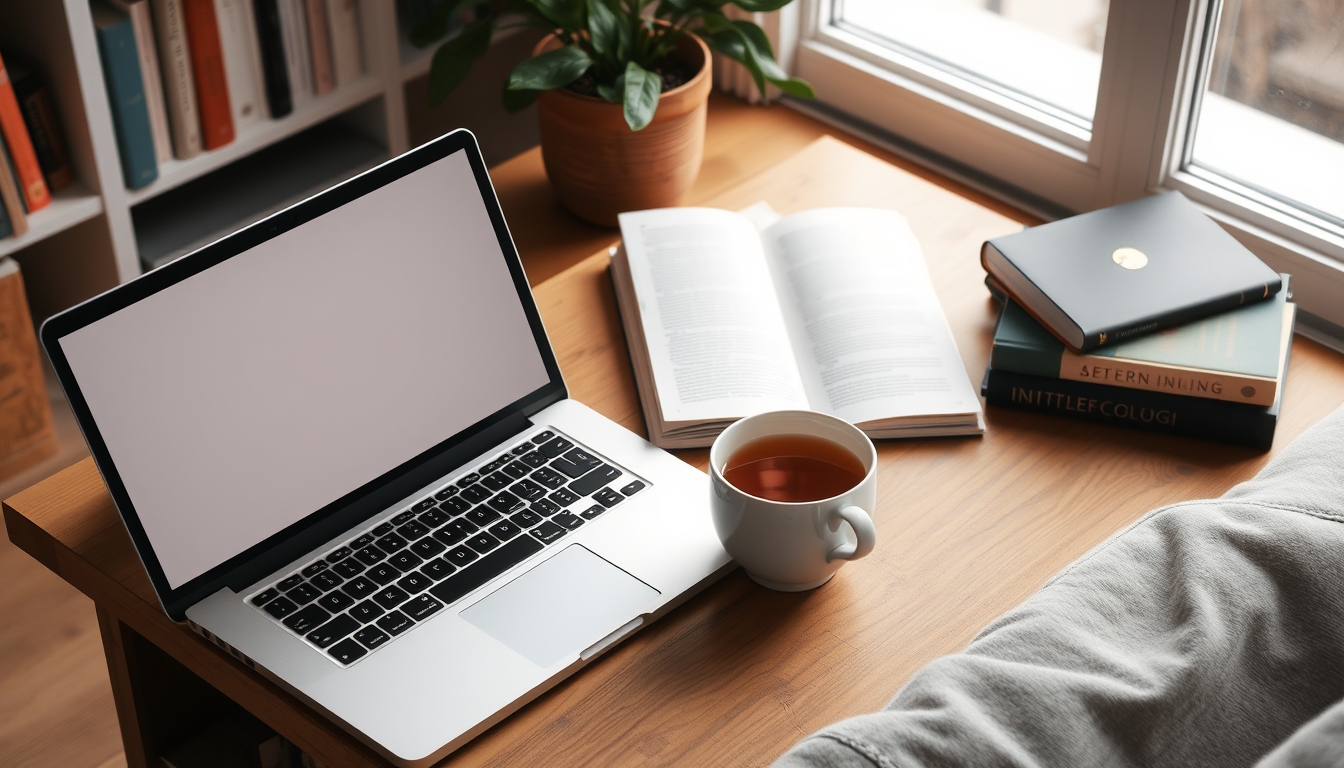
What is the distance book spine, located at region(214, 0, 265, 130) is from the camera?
69.4 inches

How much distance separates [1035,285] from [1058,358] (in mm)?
70

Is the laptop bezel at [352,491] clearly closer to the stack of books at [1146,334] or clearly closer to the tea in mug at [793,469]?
the tea in mug at [793,469]

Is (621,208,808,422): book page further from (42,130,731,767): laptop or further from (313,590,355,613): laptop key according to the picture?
(313,590,355,613): laptop key

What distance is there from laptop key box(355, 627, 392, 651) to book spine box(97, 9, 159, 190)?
3.69 feet

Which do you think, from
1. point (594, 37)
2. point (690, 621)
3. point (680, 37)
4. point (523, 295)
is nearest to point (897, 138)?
point (680, 37)

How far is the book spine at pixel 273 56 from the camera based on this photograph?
5.91ft

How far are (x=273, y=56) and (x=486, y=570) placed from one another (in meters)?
1.22

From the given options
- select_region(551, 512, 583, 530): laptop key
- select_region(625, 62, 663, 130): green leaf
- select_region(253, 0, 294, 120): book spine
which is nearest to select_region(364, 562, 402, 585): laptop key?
select_region(551, 512, 583, 530): laptop key

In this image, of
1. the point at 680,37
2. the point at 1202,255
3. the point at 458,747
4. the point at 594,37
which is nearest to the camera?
the point at 458,747

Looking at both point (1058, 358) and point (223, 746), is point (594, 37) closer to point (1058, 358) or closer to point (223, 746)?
point (1058, 358)

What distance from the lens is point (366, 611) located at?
0.85 meters

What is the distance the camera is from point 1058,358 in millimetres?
1032

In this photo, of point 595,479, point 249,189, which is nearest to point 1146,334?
point 595,479

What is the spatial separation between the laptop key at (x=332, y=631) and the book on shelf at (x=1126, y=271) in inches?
23.4
